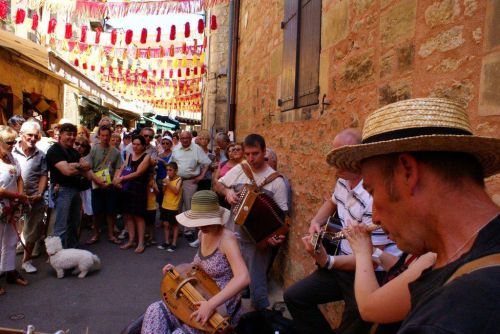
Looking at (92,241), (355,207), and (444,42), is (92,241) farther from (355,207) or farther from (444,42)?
(444,42)

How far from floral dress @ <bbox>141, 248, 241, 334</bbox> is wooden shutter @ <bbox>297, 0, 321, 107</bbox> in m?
1.98

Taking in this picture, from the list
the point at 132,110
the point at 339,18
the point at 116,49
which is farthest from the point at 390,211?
the point at 132,110

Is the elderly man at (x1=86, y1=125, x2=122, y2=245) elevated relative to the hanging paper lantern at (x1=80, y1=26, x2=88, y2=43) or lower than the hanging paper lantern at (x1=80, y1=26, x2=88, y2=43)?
lower

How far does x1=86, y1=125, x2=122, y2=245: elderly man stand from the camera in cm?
637

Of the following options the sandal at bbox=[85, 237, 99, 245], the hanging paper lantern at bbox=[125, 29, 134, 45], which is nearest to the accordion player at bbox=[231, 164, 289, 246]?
the sandal at bbox=[85, 237, 99, 245]

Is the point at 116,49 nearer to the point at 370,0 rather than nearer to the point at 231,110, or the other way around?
the point at 231,110

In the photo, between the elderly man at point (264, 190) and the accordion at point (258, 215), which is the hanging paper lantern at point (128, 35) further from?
the accordion at point (258, 215)

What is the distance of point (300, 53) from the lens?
458cm

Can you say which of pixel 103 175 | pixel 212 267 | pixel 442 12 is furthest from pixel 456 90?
pixel 103 175

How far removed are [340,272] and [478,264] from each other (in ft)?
6.09

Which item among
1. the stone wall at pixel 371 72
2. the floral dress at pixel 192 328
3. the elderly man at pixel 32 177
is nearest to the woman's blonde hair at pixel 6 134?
the elderly man at pixel 32 177

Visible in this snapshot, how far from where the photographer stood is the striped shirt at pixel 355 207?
2191 mm

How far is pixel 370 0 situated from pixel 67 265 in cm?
459

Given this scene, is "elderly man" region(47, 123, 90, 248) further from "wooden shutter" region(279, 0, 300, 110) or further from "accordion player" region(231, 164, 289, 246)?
"wooden shutter" region(279, 0, 300, 110)
